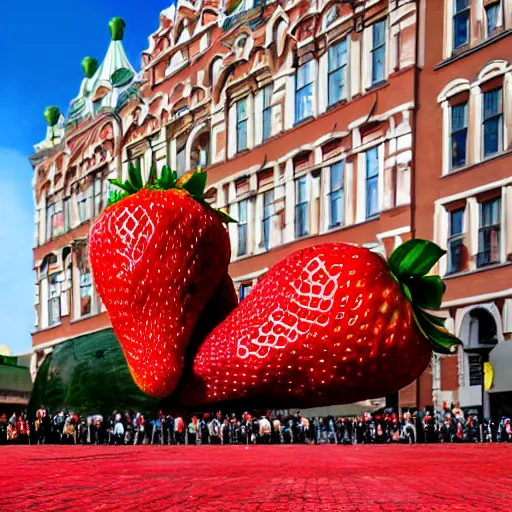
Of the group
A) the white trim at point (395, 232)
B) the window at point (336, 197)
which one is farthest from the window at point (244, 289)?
the white trim at point (395, 232)

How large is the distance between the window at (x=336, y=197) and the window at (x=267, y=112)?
1653 mm

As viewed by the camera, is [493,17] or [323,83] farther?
[323,83]

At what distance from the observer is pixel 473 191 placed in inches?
374

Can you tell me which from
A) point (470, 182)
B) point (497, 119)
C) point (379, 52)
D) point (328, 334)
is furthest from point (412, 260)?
point (379, 52)

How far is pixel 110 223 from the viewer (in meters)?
2.39

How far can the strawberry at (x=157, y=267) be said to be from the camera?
2266 millimetres

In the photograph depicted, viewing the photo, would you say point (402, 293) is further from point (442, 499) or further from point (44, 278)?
point (44, 278)

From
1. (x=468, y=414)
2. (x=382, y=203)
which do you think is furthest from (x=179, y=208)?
(x=382, y=203)

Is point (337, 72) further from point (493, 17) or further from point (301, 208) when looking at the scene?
point (493, 17)

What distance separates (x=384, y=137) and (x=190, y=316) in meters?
8.26

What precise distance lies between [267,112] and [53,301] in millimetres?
7396

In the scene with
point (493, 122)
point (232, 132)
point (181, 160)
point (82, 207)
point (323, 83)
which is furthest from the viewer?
point (82, 207)

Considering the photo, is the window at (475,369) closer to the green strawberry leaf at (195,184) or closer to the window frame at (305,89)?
the window frame at (305,89)

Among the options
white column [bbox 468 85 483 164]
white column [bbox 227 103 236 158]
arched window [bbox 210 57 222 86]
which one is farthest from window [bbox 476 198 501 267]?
arched window [bbox 210 57 222 86]
